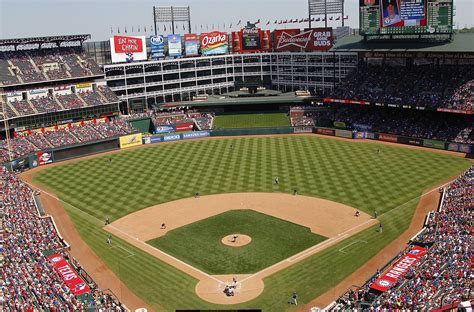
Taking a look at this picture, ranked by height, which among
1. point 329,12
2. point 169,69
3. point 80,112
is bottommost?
point 80,112

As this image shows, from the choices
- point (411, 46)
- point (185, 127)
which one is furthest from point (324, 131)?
point (185, 127)

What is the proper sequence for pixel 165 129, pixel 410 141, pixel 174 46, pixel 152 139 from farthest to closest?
pixel 174 46 < pixel 165 129 < pixel 152 139 < pixel 410 141

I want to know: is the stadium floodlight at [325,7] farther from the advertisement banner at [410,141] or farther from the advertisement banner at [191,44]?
the advertisement banner at [410,141]

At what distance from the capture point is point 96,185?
5831 centimetres

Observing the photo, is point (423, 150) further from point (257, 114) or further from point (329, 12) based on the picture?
point (329, 12)

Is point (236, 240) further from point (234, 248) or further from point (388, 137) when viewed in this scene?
point (388, 137)

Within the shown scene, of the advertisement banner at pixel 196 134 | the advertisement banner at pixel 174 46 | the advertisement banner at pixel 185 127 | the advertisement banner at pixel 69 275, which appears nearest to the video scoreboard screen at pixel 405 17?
the advertisement banner at pixel 196 134

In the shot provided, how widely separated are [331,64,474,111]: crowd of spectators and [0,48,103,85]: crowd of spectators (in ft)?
143

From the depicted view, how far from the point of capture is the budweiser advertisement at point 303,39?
9340cm

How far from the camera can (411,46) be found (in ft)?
241

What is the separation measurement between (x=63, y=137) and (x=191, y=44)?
1430 inches

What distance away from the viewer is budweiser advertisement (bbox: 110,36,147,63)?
8944 cm

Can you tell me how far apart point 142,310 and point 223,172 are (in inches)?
1306

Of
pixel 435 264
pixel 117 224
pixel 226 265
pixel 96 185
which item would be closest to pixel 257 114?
pixel 96 185
